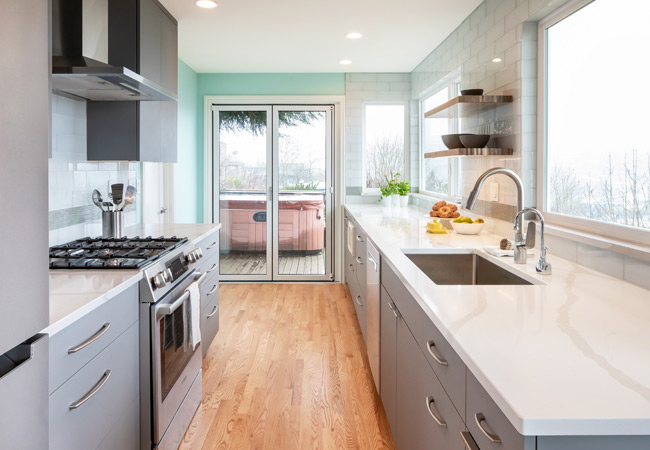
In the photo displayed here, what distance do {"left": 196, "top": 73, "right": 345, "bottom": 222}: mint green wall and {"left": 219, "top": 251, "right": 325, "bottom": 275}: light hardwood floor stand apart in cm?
177

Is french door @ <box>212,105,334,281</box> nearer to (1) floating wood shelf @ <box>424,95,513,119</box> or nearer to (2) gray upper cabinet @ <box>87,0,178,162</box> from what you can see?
(1) floating wood shelf @ <box>424,95,513,119</box>

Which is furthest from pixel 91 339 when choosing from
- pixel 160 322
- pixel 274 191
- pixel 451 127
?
pixel 274 191

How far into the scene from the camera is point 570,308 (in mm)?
1375

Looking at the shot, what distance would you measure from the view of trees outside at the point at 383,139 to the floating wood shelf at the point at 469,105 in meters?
1.99

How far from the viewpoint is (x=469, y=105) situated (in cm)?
305

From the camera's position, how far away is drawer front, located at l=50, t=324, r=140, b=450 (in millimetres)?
1348

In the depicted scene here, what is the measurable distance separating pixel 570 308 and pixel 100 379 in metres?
1.43

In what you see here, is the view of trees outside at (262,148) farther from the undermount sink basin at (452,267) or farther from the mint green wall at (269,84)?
the undermount sink basin at (452,267)

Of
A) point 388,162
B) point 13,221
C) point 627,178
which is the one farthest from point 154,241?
point 388,162

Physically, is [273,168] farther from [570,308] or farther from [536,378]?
[536,378]

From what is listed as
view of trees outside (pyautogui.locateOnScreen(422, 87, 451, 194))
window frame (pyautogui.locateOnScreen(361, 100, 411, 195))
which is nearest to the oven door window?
view of trees outside (pyautogui.locateOnScreen(422, 87, 451, 194))

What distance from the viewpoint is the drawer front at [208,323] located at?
3.14m

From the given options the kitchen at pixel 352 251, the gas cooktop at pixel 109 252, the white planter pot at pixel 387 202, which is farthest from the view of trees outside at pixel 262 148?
the gas cooktop at pixel 109 252

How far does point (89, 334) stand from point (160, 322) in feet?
1.70
